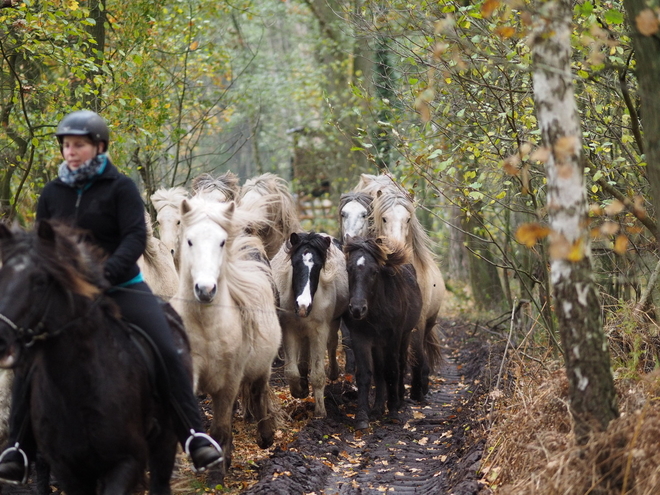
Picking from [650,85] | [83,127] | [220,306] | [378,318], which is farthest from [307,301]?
[650,85]

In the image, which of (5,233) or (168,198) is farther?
(168,198)

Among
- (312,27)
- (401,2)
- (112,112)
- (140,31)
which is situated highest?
(312,27)

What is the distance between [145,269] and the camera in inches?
366

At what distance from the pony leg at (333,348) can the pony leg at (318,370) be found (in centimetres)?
149

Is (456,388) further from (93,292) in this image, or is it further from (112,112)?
(93,292)

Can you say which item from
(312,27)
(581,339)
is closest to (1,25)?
(581,339)

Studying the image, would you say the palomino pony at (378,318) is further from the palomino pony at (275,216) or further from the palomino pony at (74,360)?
the palomino pony at (74,360)

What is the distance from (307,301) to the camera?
9.97m

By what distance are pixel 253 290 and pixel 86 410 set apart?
10.8ft

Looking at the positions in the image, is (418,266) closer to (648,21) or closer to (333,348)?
(333,348)

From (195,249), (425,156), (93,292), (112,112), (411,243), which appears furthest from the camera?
(411,243)

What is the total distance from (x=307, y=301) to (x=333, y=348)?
2726mm

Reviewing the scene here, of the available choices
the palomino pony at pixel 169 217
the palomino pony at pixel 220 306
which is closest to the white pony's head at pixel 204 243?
the palomino pony at pixel 220 306

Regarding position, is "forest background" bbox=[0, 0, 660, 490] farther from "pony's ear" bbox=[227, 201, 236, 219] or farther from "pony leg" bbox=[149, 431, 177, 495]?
"pony leg" bbox=[149, 431, 177, 495]
